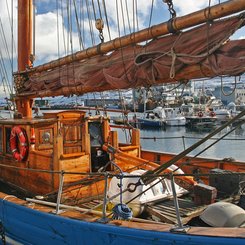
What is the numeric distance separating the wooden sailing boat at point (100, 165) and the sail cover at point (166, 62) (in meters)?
0.02

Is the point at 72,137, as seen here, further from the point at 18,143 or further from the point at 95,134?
the point at 18,143

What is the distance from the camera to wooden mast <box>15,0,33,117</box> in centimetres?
973

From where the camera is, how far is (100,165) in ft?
25.9

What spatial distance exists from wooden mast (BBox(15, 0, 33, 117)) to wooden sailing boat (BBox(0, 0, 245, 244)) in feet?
0.42

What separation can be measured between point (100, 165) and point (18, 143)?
6.71 ft

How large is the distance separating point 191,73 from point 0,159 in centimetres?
594

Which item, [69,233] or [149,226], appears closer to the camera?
[149,226]

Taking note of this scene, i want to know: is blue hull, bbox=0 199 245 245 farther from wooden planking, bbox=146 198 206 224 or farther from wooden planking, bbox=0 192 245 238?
wooden planking, bbox=146 198 206 224

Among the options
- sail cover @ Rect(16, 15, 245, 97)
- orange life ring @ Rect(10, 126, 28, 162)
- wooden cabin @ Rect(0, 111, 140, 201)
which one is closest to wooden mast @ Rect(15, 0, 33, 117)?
wooden cabin @ Rect(0, 111, 140, 201)

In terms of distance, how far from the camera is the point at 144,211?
5383 mm

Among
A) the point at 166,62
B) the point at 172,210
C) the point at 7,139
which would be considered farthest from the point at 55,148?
the point at 166,62

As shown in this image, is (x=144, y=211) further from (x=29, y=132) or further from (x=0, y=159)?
(x=0, y=159)

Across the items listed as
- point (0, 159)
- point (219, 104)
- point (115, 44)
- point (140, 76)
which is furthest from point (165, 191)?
point (219, 104)

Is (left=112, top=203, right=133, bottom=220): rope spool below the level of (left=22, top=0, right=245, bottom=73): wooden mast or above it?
below
